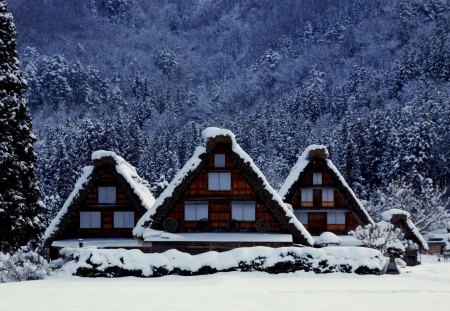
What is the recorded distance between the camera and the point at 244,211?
113 feet

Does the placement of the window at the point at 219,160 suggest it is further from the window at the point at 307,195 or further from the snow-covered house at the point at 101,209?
the window at the point at 307,195

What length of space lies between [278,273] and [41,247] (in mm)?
21231

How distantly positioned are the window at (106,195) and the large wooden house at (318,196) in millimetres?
14135

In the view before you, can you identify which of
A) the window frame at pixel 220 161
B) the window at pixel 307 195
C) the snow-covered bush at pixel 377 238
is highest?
the window frame at pixel 220 161

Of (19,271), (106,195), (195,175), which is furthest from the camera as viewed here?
(106,195)

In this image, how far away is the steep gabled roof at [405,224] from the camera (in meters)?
49.5

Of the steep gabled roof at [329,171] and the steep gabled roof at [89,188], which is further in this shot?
the steep gabled roof at [329,171]

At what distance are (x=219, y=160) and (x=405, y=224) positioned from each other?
23.7m

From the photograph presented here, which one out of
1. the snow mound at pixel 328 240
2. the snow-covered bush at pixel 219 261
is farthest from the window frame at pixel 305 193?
the snow-covered bush at pixel 219 261

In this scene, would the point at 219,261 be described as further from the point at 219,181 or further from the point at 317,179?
the point at 317,179

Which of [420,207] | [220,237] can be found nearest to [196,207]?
[220,237]

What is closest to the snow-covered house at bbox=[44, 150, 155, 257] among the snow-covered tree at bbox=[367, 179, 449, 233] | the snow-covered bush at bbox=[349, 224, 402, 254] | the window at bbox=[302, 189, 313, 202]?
the window at bbox=[302, 189, 313, 202]

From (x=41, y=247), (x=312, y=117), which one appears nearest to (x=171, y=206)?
(x=41, y=247)

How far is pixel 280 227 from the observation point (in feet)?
111
